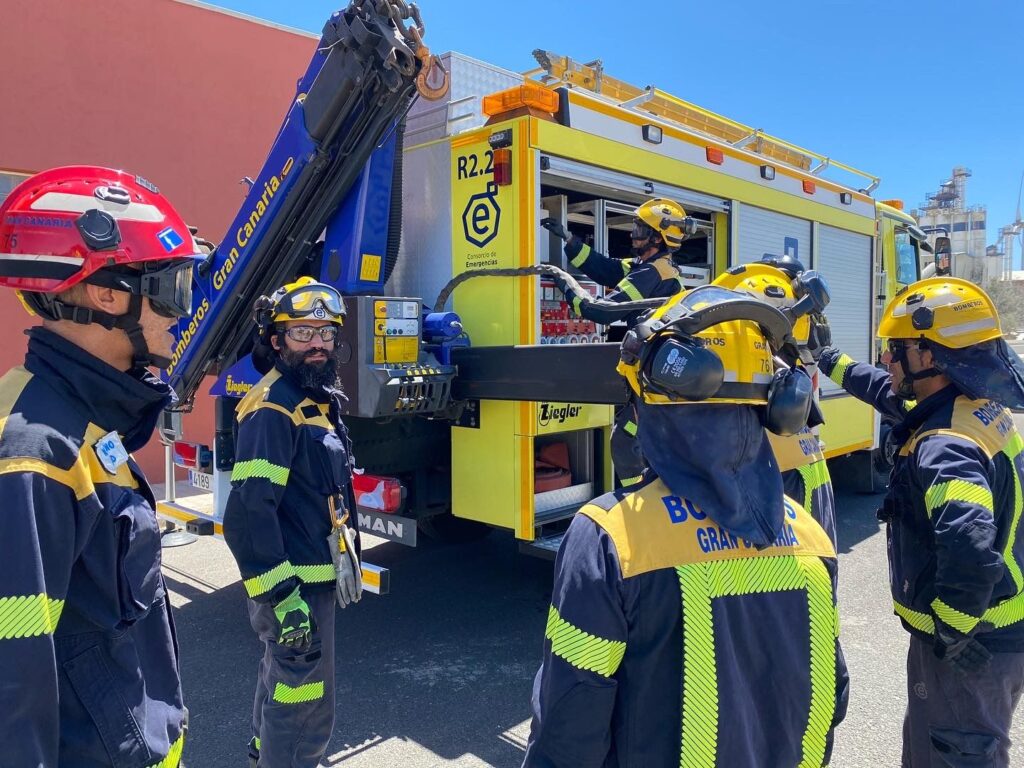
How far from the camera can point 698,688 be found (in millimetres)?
1181

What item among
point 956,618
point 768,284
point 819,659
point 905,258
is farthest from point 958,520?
point 905,258

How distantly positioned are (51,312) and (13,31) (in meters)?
7.56

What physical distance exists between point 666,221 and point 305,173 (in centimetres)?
190

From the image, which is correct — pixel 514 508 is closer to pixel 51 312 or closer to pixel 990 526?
pixel 990 526

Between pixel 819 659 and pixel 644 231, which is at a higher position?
pixel 644 231

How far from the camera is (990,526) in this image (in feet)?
6.77

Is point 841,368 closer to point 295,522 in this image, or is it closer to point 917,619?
point 917,619

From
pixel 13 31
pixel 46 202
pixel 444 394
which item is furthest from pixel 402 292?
pixel 13 31

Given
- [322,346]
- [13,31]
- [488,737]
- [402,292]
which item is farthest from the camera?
[13,31]

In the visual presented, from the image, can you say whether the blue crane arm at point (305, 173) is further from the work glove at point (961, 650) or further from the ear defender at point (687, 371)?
the work glove at point (961, 650)

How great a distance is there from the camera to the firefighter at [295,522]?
2.48 m

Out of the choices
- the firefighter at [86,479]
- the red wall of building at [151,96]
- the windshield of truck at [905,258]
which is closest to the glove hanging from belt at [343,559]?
the firefighter at [86,479]

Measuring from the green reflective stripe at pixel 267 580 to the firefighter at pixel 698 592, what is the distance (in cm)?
144

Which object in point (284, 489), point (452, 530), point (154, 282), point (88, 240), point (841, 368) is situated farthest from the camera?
point (452, 530)
